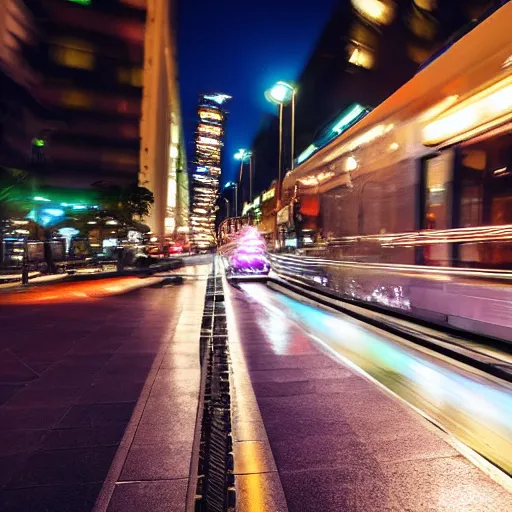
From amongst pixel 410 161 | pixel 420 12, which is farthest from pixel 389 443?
pixel 420 12

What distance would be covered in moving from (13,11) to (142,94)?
19.5 m

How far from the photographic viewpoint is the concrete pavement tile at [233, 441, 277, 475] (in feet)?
9.72

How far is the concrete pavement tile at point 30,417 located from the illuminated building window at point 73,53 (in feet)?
204

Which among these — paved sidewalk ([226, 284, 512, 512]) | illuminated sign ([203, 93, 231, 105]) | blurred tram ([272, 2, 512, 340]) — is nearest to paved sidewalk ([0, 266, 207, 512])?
paved sidewalk ([226, 284, 512, 512])

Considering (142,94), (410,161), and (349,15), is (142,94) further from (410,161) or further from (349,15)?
(410,161)

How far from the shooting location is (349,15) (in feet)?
115

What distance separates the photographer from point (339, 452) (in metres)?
3.20

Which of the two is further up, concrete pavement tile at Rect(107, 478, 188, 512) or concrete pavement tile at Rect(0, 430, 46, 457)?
concrete pavement tile at Rect(107, 478, 188, 512)

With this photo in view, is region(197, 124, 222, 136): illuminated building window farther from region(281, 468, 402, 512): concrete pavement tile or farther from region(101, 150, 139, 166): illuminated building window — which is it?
region(281, 468, 402, 512): concrete pavement tile

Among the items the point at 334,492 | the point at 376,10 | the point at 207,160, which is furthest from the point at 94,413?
the point at 207,160

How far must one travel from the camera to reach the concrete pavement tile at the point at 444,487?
2.51 m

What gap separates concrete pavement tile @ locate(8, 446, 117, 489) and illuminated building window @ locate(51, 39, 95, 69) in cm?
6323

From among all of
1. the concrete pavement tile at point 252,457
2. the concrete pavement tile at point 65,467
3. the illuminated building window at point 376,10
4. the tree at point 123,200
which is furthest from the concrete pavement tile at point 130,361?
the illuminated building window at point 376,10

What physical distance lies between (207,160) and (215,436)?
156 m
